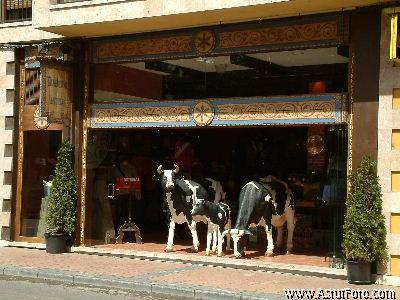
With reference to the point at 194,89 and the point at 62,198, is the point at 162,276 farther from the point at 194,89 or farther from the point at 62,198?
the point at 194,89

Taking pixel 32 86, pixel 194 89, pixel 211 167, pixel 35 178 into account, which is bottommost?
pixel 35 178

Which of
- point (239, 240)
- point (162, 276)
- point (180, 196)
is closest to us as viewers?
point (162, 276)

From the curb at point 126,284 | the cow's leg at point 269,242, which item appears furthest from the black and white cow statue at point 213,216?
the curb at point 126,284

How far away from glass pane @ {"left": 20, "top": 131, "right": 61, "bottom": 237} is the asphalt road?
4.33 meters

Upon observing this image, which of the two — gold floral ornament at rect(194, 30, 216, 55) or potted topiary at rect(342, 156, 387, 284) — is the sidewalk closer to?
potted topiary at rect(342, 156, 387, 284)

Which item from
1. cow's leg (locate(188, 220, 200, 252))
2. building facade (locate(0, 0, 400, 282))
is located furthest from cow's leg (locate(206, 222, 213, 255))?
building facade (locate(0, 0, 400, 282))

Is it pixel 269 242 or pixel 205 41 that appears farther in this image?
pixel 269 242

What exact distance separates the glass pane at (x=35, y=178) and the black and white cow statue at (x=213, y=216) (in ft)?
12.9

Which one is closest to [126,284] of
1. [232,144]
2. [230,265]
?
[230,265]

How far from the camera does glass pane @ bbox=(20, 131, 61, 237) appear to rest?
633 inches

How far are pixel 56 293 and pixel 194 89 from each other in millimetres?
5445

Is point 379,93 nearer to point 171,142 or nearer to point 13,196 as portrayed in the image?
point 171,142

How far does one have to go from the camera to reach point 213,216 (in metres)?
14.3

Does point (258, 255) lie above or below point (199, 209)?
below
